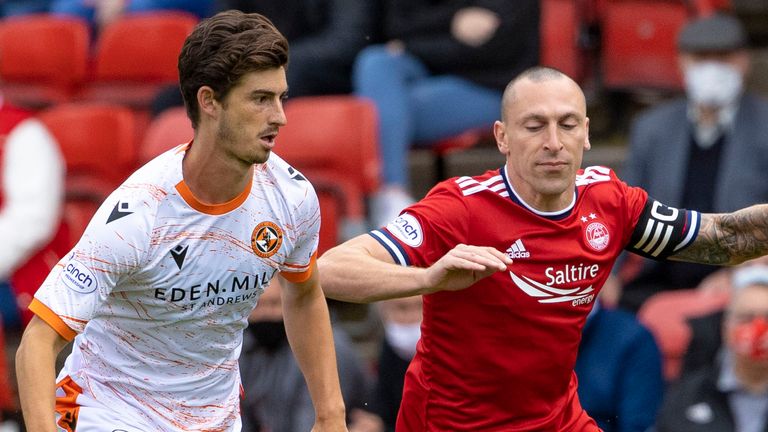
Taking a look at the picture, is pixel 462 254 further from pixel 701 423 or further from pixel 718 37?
pixel 718 37

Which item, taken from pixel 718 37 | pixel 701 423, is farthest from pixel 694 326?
pixel 718 37

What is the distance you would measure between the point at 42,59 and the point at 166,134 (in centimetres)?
198

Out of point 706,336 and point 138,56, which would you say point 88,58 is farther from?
point 706,336

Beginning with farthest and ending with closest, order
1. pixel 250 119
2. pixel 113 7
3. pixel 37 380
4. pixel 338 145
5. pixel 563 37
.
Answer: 1. pixel 113 7
2. pixel 563 37
3. pixel 338 145
4. pixel 250 119
5. pixel 37 380

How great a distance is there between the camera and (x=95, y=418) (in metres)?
4.49

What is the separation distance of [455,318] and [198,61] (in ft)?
3.80

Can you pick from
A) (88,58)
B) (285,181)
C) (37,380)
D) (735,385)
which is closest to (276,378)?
(735,385)

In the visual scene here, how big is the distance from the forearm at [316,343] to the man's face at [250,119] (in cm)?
61

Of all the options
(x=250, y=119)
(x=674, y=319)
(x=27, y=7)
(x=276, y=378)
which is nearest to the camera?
(x=250, y=119)

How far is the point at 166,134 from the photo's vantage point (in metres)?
8.48

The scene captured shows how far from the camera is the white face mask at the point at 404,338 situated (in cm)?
710

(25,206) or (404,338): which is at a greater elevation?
(25,206)

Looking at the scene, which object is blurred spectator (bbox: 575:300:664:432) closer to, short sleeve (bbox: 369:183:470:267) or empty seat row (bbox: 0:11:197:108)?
short sleeve (bbox: 369:183:470:267)

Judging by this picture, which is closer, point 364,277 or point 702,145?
point 364,277
